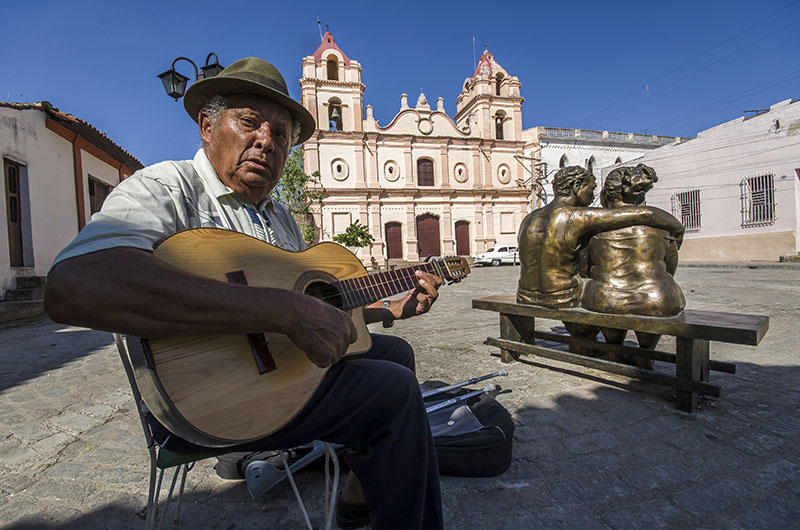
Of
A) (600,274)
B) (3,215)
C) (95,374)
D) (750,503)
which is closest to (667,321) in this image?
(600,274)

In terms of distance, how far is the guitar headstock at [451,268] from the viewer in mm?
2301

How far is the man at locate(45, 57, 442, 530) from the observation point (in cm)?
100

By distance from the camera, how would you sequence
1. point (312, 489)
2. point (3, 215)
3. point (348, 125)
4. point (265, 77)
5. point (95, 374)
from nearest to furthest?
point (265, 77) → point (312, 489) → point (95, 374) → point (3, 215) → point (348, 125)

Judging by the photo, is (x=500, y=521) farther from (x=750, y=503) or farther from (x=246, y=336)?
(x=246, y=336)

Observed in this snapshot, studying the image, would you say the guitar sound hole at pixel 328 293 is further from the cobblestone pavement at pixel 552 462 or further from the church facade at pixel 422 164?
the church facade at pixel 422 164

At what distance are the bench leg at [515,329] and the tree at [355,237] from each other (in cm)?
1907

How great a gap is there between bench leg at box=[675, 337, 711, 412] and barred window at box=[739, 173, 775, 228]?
20.5 m

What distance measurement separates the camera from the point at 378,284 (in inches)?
75.4

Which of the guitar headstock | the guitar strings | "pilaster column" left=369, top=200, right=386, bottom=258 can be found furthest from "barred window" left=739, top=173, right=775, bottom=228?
the guitar strings

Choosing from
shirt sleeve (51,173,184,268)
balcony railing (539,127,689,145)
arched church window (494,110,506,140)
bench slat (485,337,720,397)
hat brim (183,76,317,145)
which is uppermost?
arched church window (494,110,506,140)

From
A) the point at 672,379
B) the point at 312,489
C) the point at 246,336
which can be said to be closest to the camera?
the point at 246,336

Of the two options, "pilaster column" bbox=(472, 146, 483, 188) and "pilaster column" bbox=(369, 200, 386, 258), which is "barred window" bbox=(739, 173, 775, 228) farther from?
"pilaster column" bbox=(369, 200, 386, 258)

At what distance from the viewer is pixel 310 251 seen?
168 cm

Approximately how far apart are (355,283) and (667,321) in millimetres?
2232
